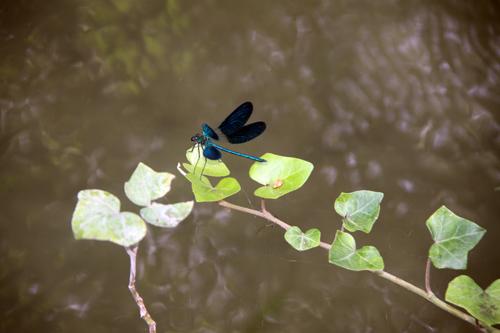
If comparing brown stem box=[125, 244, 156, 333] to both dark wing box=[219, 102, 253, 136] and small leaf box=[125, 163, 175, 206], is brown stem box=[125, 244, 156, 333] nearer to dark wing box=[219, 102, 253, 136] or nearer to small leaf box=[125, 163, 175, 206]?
small leaf box=[125, 163, 175, 206]

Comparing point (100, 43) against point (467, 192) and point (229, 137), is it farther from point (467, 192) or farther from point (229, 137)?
point (467, 192)

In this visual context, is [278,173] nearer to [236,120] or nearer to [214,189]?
[214,189]

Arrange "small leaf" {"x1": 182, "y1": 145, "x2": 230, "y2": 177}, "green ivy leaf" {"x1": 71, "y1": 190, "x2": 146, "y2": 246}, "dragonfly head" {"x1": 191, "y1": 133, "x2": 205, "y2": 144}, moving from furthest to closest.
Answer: "dragonfly head" {"x1": 191, "y1": 133, "x2": 205, "y2": 144} → "small leaf" {"x1": 182, "y1": 145, "x2": 230, "y2": 177} → "green ivy leaf" {"x1": 71, "y1": 190, "x2": 146, "y2": 246}

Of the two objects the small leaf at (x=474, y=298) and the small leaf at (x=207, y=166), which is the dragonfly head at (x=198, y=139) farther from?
the small leaf at (x=474, y=298)

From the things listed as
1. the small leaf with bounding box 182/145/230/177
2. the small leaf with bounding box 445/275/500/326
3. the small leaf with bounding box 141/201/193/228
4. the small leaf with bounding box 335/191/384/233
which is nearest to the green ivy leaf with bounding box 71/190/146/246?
the small leaf with bounding box 141/201/193/228

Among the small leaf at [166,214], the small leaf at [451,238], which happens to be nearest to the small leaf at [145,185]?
the small leaf at [166,214]

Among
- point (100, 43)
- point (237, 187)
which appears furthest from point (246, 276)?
point (100, 43)
